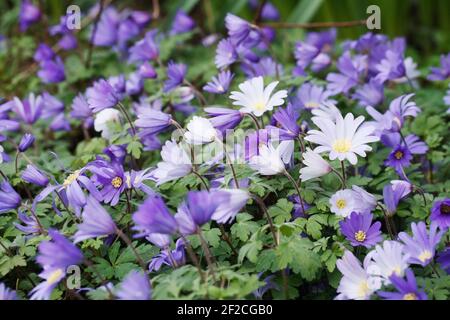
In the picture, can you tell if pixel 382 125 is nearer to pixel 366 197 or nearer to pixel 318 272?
pixel 366 197

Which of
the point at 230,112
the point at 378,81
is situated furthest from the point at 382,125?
the point at 230,112

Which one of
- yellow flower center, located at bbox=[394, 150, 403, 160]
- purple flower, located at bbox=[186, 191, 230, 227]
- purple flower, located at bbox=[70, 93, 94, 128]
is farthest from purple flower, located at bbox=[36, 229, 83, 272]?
yellow flower center, located at bbox=[394, 150, 403, 160]

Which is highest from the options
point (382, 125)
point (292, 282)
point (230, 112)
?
point (230, 112)

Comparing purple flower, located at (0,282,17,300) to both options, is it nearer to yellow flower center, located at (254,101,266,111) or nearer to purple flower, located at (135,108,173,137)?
purple flower, located at (135,108,173,137)

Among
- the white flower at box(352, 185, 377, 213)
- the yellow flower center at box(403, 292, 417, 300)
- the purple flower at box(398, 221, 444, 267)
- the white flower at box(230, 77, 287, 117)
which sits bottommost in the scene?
the yellow flower center at box(403, 292, 417, 300)

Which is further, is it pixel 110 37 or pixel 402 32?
pixel 402 32

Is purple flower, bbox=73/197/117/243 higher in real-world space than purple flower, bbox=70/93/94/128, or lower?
lower
